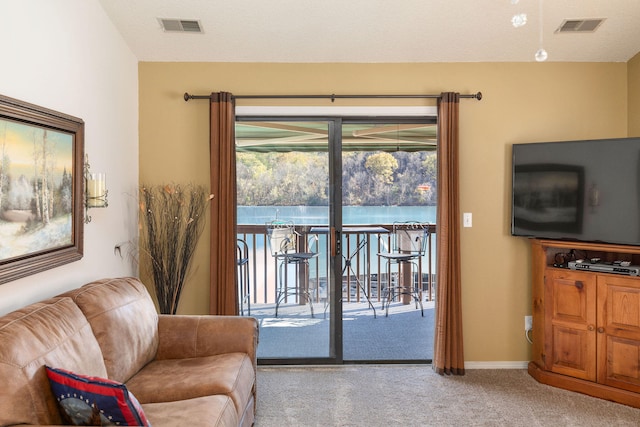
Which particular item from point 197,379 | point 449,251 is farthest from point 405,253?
point 197,379

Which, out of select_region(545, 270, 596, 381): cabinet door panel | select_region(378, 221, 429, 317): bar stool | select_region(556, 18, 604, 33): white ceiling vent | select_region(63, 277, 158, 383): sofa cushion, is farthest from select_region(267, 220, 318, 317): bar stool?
select_region(556, 18, 604, 33): white ceiling vent

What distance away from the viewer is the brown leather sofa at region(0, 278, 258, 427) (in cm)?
161

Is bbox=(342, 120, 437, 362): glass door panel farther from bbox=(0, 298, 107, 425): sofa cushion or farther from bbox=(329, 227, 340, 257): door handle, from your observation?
bbox=(0, 298, 107, 425): sofa cushion

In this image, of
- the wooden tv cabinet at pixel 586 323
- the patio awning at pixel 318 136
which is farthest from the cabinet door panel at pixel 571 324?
the patio awning at pixel 318 136

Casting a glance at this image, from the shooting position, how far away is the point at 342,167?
12.4 ft

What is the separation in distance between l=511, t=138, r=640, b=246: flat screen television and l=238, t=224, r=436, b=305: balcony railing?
842 mm

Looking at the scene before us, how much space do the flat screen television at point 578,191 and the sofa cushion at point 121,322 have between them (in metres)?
2.80

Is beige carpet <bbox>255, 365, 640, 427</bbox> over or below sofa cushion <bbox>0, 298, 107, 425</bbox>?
below

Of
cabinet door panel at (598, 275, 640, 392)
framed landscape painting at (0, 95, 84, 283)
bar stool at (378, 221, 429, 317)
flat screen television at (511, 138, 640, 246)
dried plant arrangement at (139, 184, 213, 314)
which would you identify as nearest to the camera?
framed landscape painting at (0, 95, 84, 283)

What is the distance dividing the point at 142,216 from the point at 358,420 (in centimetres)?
229

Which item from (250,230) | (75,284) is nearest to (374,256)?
(250,230)

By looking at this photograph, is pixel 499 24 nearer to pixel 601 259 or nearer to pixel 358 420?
pixel 601 259

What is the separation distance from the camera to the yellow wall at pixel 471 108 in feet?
12.0

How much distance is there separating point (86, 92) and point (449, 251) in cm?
282
